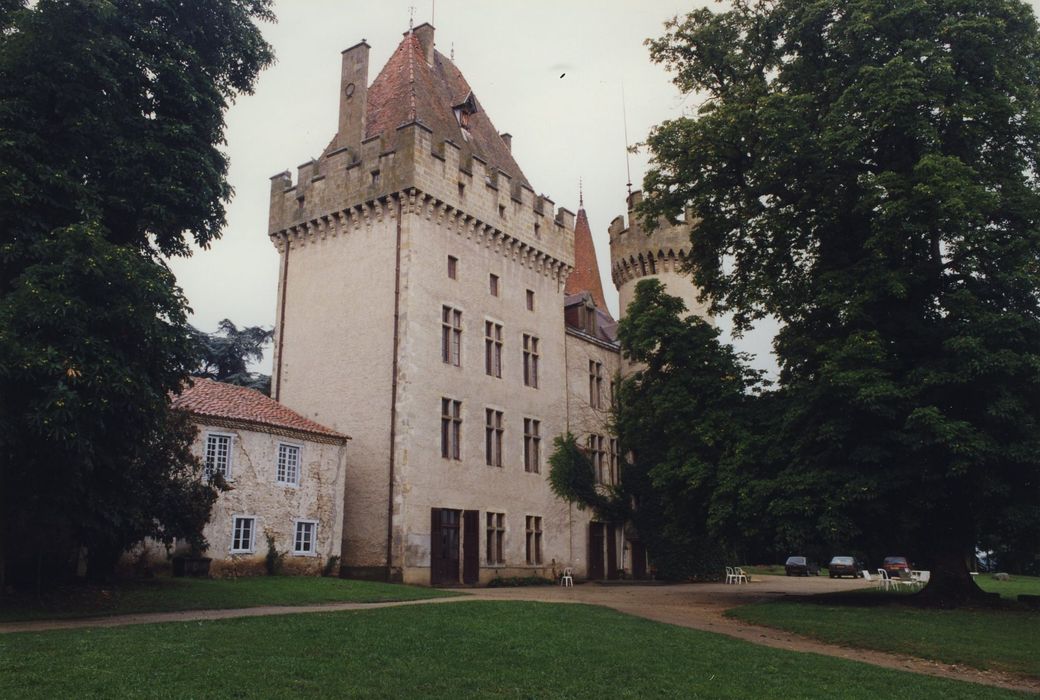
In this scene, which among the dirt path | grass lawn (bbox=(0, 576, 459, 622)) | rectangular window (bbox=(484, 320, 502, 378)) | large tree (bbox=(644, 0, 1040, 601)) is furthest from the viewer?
rectangular window (bbox=(484, 320, 502, 378))

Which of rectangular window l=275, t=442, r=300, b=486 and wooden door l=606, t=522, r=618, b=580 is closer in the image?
rectangular window l=275, t=442, r=300, b=486

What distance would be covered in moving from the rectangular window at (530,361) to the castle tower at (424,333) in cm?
9

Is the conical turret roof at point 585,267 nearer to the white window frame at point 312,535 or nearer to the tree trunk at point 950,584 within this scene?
the white window frame at point 312,535

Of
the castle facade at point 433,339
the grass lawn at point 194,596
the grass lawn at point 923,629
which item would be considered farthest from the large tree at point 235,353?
the grass lawn at point 923,629

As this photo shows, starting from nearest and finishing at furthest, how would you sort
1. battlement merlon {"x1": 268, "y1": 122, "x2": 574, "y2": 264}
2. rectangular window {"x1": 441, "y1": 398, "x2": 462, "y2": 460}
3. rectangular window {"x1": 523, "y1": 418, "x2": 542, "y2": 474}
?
rectangular window {"x1": 441, "y1": 398, "x2": 462, "y2": 460}
battlement merlon {"x1": 268, "y1": 122, "x2": 574, "y2": 264}
rectangular window {"x1": 523, "y1": 418, "x2": 542, "y2": 474}

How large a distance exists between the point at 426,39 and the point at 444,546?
2230 centimetres

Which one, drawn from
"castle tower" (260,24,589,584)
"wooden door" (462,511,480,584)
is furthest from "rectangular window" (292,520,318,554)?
"wooden door" (462,511,480,584)

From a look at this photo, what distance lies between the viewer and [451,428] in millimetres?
30734

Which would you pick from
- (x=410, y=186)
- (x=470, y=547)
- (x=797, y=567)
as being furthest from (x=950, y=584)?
(x=797, y=567)

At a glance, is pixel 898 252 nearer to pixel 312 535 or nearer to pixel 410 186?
→ pixel 410 186

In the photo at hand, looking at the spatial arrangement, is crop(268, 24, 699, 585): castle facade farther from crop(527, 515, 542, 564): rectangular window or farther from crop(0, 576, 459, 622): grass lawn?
crop(0, 576, 459, 622): grass lawn

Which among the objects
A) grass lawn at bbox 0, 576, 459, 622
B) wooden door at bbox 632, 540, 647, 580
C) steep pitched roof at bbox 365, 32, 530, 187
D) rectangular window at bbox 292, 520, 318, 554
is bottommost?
grass lawn at bbox 0, 576, 459, 622

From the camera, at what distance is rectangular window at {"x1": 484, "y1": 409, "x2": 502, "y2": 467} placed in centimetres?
3225

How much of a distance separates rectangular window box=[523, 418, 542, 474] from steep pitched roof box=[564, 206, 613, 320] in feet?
44.8
